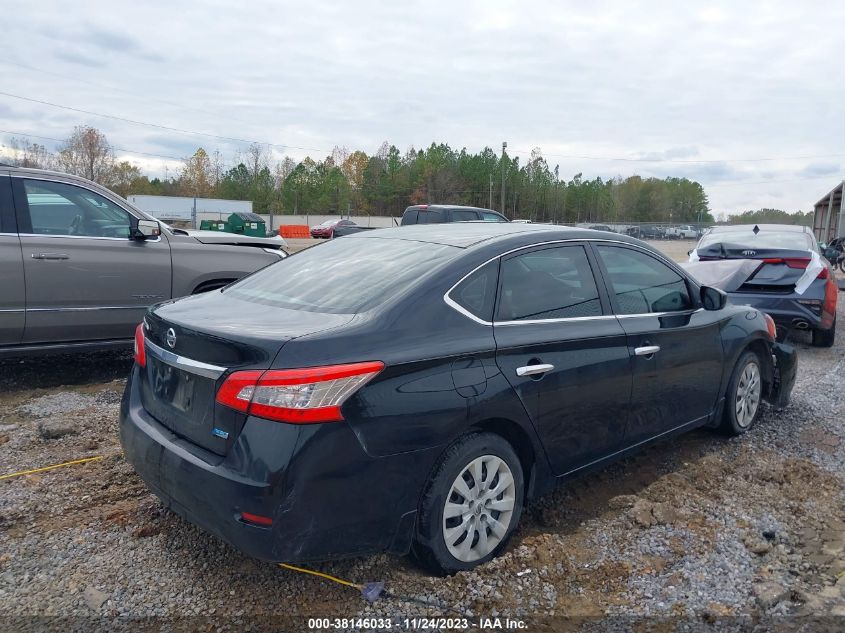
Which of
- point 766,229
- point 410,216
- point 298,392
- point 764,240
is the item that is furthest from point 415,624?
point 410,216

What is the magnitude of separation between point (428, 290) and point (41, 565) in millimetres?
2181

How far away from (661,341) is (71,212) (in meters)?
5.00

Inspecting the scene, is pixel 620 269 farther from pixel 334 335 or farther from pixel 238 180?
pixel 238 180

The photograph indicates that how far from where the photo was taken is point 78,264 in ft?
18.7

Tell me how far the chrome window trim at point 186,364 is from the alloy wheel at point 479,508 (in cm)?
112

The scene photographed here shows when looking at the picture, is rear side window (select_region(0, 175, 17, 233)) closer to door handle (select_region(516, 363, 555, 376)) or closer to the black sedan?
the black sedan

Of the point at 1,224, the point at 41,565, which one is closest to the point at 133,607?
the point at 41,565

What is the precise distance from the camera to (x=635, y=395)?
12.5ft

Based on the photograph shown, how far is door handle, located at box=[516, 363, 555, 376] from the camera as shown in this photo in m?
3.13

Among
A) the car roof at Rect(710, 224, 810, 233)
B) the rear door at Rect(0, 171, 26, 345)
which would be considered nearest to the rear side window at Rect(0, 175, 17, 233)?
the rear door at Rect(0, 171, 26, 345)

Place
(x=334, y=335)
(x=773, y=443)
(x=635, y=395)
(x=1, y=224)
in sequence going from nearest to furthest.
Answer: (x=334, y=335)
(x=635, y=395)
(x=773, y=443)
(x=1, y=224)

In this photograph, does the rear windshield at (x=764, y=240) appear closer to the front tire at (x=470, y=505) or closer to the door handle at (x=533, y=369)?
the door handle at (x=533, y=369)

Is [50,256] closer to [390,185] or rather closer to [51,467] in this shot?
[51,467]

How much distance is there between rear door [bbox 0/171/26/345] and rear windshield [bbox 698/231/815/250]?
316 inches
